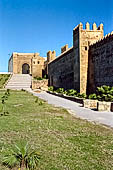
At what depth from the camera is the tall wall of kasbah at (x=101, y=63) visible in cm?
1286

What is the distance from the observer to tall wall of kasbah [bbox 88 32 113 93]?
12.9 m

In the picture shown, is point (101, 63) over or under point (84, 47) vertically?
under

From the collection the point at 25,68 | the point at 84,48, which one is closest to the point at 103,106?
the point at 84,48

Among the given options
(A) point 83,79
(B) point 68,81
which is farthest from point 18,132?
(B) point 68,81

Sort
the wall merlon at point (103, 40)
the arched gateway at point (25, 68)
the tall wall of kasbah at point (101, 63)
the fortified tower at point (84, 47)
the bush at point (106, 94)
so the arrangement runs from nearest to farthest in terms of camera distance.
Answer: the bush at point (106, 94) → the tall wall of kasbah at point (101, 63) → the wall merlon at point (103, 40) → the fortified tower at point (84, 47) → the arched gateway at point (25, 68)

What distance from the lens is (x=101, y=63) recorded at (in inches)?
557

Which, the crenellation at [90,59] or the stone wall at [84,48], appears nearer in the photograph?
the crenellation at [90,59]

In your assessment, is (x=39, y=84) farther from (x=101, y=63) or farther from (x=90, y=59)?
(x=101, y=63)

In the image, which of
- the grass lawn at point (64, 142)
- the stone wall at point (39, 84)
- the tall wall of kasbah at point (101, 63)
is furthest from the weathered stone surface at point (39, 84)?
the grass lawn at point (64, 142)

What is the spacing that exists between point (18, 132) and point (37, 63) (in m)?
31.4

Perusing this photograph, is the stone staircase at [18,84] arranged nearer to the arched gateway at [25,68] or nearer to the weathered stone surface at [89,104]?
the weathered stone surface at [89,104]

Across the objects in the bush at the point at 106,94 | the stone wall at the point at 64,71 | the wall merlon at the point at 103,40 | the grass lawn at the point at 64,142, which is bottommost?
the grass lawn at the point at 64,142

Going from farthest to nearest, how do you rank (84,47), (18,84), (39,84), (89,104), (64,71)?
1. (18,84)
2. (39,84)
3. (64,71)
4. (84,47)
5. (89,104)

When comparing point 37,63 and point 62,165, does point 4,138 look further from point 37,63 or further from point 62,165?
point 37,63
